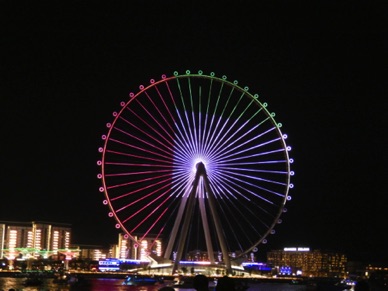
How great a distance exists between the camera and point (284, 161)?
49.9 meters

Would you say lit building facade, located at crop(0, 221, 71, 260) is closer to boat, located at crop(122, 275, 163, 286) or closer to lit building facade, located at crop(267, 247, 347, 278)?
lit building facade, located at crop(267, 247, 347, 278)

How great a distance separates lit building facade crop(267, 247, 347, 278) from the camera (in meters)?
141

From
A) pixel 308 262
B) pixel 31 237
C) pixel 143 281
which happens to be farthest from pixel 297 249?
pixel 143 281

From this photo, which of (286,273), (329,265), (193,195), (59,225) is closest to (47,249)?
(59,225)

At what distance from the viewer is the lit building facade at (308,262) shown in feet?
463

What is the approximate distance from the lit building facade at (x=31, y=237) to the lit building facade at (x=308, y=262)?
1622 inches

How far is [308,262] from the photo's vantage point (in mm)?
146000

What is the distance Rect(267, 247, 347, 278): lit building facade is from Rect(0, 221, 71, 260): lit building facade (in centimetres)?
4119

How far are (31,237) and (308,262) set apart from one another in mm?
54523

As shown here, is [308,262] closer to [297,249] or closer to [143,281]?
[297,249]

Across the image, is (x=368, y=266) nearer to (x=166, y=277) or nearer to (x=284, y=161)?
(x=166, y=277)

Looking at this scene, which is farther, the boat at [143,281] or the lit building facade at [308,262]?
the lit building facade at [308,262]

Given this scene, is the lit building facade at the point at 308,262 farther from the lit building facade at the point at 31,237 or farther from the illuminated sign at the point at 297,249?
the lit building facade at the point at 31,237

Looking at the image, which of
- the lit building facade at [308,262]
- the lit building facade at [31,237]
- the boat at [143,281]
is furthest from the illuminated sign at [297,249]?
the boat at [143,281]
